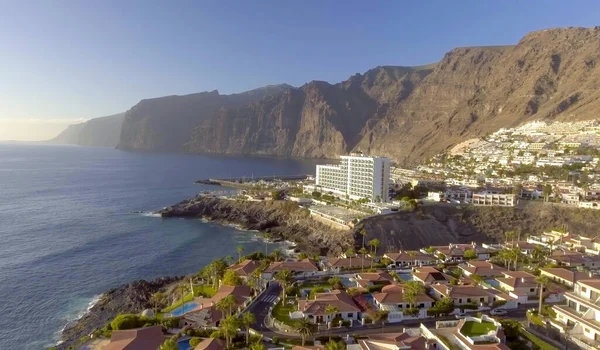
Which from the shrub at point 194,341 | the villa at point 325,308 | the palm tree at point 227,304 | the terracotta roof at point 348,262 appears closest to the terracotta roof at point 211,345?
the shrub at point 194,341

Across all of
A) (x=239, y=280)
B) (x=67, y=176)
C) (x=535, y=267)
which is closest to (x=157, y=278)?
(x=239, y=280)

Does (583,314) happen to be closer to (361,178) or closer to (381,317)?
(381,317)

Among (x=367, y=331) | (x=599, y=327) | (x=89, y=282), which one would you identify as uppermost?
(x=599, y=327)

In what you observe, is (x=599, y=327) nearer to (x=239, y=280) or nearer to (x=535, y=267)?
(x=535, y=267)

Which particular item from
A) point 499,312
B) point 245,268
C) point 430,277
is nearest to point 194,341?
point 245,268

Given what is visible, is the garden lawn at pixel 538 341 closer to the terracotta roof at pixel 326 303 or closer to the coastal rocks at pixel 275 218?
the terracotta roof at pixel 326 303
